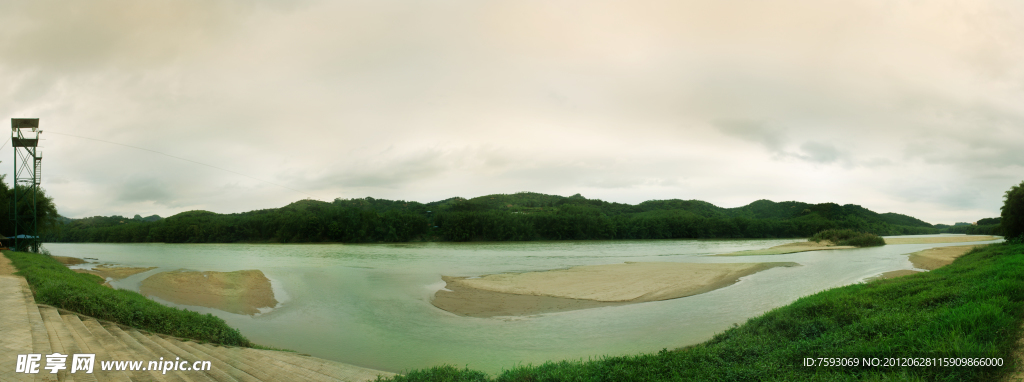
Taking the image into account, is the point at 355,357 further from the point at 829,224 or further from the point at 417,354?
the point at 829,224

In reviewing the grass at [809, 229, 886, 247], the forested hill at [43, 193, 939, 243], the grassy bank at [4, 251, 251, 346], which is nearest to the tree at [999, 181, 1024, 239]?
the grass at [809, 229, 886, 247]

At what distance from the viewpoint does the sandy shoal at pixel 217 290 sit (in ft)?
53.9

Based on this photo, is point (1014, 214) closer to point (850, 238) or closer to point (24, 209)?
point (850, 238)

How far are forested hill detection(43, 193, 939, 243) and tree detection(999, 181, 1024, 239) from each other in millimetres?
59717

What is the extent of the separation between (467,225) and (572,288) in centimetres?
6658

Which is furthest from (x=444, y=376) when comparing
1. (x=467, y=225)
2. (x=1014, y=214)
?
(x=467, y=225)

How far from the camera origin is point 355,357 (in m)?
9.56

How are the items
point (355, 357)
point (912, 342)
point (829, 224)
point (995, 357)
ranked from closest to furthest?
point (995, 357)
point (912, 342)
point (355, 357)
point (829, 224)

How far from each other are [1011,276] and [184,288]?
28.8 m

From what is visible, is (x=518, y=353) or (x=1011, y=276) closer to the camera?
(x=1011, y=276)

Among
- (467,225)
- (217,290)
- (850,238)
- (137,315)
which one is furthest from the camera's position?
(467,225)

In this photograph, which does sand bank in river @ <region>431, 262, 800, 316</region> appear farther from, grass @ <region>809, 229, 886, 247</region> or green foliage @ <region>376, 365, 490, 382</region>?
grass @ <region>809, 229, 886, 247</region>

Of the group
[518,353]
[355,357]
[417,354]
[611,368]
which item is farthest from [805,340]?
[355,357]

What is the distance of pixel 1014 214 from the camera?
91.9 ft
